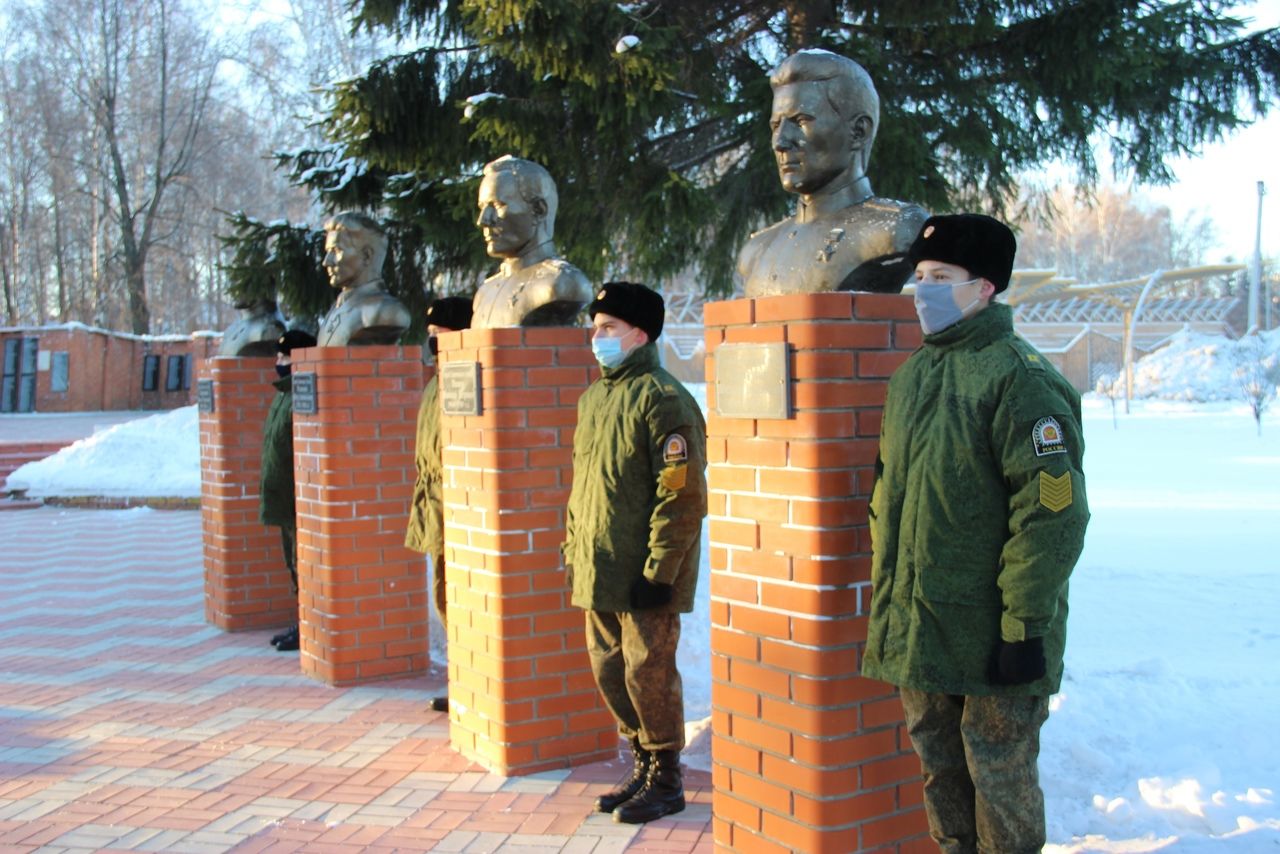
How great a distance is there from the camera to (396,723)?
521cm

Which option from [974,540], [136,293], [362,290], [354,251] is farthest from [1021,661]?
[136,293]

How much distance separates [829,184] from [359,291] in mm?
3722

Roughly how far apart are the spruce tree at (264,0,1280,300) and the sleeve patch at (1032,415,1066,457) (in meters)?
4.28

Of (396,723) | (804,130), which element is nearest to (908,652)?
(804,130)

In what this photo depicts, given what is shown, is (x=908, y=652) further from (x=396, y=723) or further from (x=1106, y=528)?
(x=1106, y=528)

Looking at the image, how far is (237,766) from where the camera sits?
464 cm

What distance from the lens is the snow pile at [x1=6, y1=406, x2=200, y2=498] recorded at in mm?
14859

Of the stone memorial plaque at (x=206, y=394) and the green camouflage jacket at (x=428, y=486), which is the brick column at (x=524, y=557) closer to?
the green camouflage jacket at (x=428, y=486)

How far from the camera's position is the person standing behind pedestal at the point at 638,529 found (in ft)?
11.8


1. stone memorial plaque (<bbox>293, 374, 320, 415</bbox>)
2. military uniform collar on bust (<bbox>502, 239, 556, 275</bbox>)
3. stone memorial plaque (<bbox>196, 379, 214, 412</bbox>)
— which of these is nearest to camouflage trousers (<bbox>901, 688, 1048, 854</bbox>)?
military uniform collar on bust (<bbox>502, 239, 556, 275</bbox>)

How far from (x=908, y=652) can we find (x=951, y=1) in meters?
5.04

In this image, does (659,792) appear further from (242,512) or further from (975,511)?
(242,512)

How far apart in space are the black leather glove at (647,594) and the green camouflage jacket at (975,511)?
1125 mm

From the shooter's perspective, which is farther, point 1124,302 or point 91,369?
point 1124,302
